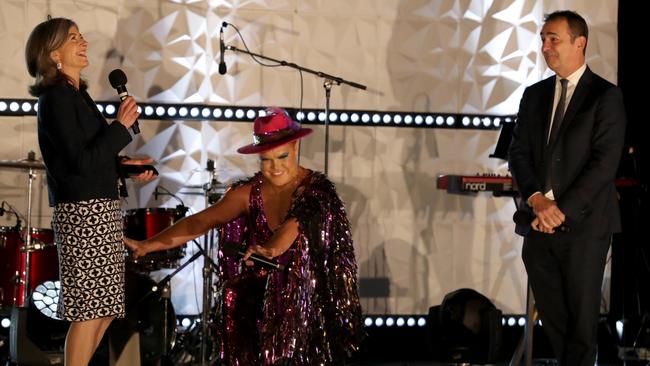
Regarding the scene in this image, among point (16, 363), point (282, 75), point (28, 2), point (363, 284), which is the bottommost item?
point (16, 363)

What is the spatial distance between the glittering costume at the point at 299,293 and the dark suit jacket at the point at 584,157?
1099 mm

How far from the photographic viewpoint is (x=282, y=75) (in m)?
6.68

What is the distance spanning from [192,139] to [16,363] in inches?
73.1

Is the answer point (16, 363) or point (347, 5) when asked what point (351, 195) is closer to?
point (347, 5)

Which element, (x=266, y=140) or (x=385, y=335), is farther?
(x=385, y=335)

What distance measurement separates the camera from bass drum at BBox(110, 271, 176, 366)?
565cm

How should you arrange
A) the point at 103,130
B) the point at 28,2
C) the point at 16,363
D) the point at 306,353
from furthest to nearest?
the point at 28,2 → the point at 16,363 → the point at 103,130 → the point at 306,353

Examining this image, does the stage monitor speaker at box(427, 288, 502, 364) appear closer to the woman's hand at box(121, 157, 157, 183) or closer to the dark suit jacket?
the dark suit jacket

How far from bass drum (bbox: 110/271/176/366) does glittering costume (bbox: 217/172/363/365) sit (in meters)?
1.70

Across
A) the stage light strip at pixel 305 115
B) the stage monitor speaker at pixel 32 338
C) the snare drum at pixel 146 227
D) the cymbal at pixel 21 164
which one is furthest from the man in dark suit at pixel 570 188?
the stage monitor speaker at pixel 32 338

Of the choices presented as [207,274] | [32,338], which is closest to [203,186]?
[207,274]

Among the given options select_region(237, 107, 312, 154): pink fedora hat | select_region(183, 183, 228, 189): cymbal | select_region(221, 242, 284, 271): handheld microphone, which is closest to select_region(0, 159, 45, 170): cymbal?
select_region(183, 183, 228, 189): cymbal

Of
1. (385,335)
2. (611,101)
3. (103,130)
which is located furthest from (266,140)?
(385,335)

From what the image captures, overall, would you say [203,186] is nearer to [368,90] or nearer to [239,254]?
[368,90]
